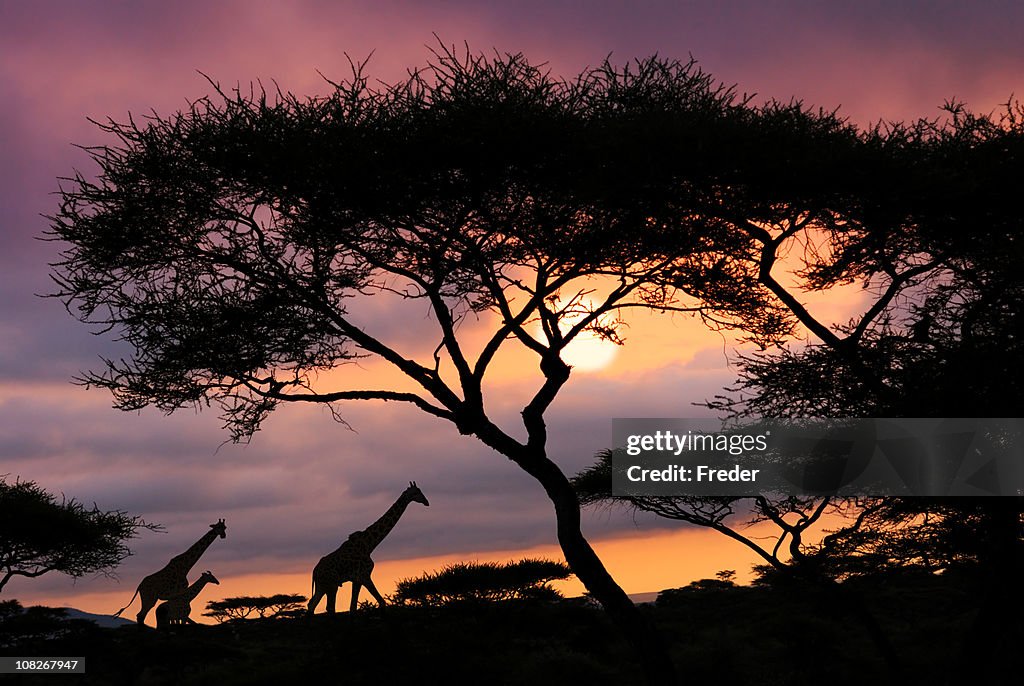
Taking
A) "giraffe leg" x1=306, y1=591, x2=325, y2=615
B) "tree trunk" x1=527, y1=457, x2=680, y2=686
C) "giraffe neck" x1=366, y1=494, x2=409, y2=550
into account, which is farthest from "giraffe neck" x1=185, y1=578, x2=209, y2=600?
"tree trunk" x1=527, y1=457, x2=680, y2=686

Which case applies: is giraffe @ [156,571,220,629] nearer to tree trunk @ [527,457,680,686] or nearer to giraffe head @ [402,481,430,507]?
giraffe head @ [402,481,430,507]

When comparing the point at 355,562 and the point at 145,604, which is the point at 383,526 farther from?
the point at 145,604

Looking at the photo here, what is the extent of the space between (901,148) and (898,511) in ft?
19.3

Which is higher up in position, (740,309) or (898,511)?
(740,309)

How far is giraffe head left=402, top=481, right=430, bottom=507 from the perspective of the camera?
2437 centimetres

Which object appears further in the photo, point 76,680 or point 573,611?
point 573,611

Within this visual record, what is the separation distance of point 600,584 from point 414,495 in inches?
345

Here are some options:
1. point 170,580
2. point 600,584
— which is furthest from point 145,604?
point 600,584

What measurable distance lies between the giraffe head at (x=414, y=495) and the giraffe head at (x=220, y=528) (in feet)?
19.2

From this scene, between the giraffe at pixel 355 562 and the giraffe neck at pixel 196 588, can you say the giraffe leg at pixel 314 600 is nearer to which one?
the giraffe at pixel 355 562

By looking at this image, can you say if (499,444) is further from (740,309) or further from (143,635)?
(143,635)

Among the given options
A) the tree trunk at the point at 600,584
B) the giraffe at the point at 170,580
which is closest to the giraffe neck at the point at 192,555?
the giraffe at the point at 170,580

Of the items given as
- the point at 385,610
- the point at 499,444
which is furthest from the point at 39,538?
the point at 499,444

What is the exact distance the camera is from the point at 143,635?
2445cm
